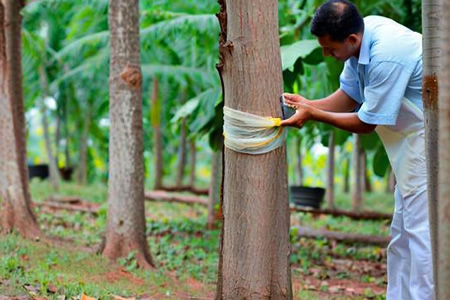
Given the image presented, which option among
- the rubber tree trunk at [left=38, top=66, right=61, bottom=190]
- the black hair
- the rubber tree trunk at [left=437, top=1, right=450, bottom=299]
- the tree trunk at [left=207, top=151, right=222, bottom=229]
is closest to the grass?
the tree trunk at [left=207, top=151, right=222, bottom=229]

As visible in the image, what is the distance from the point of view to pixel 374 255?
8.98 m

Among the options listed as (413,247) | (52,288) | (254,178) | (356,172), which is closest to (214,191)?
(356,172)

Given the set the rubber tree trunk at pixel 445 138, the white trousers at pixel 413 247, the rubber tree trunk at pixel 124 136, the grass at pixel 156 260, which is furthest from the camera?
the rubber tree trunk at pixel 124 136

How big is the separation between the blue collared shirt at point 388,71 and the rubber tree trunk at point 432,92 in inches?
22.5

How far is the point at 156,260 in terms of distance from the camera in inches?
304

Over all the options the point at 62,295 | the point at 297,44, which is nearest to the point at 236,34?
the point at 62,295

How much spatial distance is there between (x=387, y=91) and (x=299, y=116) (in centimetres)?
56

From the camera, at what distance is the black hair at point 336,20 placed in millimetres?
4203

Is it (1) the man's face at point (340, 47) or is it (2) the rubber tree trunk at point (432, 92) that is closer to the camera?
(2) the rubber tree trunk at point (432, 92)

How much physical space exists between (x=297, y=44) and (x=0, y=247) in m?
3.69

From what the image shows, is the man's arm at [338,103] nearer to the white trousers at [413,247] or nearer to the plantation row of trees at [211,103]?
Result: the plantation row of trees at [211,103]

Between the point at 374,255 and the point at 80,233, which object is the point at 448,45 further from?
the point at 80,233

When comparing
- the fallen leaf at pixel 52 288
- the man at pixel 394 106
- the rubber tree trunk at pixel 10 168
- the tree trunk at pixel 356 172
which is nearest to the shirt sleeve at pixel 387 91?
the man at pixel 394 106

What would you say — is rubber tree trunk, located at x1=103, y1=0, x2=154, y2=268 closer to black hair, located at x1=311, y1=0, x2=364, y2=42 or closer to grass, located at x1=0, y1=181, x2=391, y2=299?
grass, located at x1=0, y1=181, x2=391, y2=299
